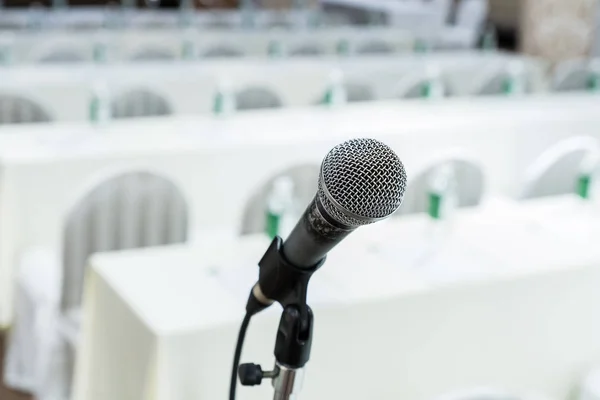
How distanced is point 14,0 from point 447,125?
26.9 ft

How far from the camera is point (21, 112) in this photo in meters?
4.19

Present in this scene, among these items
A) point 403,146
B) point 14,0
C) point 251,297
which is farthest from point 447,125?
point 14,0

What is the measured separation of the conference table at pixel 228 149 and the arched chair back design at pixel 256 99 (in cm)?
57

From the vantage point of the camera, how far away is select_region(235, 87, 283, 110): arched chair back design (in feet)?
15.9

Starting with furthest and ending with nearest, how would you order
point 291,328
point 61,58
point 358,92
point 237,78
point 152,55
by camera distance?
point 152,55, point 61,58, point 237,78, point 358,92, point 291,328

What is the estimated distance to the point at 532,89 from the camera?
247 inches

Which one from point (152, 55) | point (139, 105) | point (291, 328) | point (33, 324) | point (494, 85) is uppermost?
point (291, 328)

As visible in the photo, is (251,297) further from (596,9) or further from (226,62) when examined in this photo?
(596,9)

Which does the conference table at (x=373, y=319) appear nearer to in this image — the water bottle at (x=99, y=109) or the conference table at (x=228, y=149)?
the conference table at (x=228, y=149)

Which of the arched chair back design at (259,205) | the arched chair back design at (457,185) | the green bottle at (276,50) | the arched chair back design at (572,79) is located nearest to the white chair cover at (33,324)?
the arched chair back design at (259,205)

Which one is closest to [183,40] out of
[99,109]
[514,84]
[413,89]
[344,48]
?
[344,48]

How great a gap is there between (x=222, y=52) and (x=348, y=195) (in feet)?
19.2

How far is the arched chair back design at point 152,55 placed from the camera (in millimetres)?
6316

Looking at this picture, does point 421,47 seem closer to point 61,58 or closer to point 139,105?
point 61,58
